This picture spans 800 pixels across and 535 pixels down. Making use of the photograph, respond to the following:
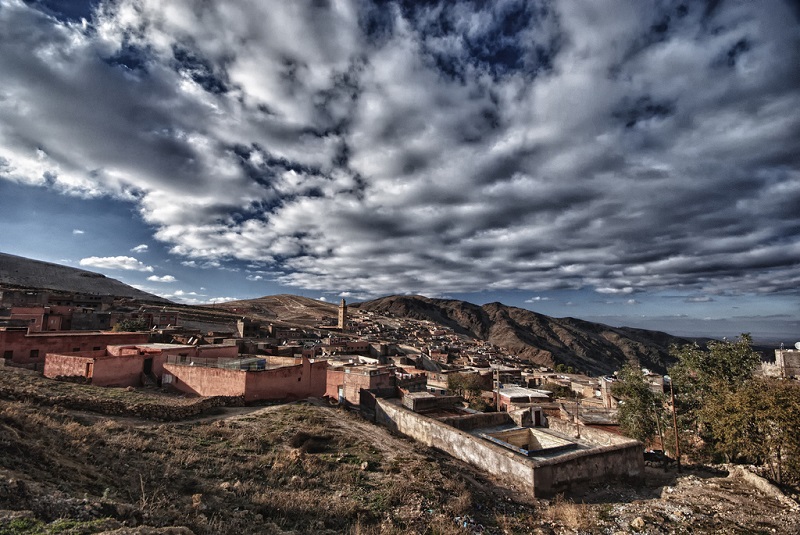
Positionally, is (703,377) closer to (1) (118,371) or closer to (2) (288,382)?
(2) (288,382)

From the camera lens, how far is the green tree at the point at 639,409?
20.5 metres

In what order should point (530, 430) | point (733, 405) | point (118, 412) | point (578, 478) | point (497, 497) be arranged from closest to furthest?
point (497, 497) < point (578, 478) < point (733, 405) < point (118, 412) < point (530, 430)

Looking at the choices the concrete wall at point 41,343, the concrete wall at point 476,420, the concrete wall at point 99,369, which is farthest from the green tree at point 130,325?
the concrete wall at point 476,420

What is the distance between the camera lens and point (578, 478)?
12.6 metres

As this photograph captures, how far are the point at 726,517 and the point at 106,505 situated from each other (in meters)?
14.2

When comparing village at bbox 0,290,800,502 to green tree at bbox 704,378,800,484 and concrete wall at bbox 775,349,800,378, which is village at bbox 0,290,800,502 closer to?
concrete wall at bbox 775,349,800,378

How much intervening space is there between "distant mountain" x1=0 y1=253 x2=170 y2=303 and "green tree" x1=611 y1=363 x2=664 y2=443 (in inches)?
4166

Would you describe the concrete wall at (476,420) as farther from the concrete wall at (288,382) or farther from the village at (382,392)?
the concrete wall at (288,382)

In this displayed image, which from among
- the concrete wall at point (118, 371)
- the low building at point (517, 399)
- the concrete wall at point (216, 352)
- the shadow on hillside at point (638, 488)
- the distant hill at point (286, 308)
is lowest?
the low building at point (517, 399)

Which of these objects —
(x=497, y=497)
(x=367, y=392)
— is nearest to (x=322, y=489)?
(x=497, y=497)

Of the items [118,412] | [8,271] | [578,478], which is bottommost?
[578,478]

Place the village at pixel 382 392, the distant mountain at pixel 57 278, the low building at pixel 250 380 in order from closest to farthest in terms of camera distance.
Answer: the village at pixel 382 392 < the low building at pixel 250 380 < the distant mountain at pixel 57 278

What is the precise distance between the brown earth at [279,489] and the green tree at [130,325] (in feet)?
104

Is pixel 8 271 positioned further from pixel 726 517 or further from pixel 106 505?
pixel 726 517
